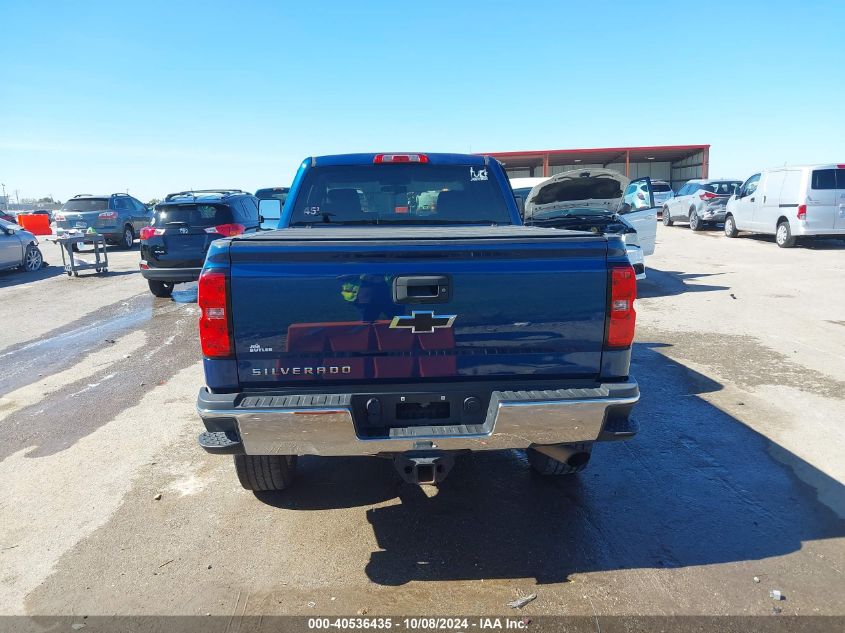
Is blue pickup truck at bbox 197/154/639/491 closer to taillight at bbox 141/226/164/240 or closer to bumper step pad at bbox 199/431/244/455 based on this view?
bumper step pad at bbox 199/431/244/455

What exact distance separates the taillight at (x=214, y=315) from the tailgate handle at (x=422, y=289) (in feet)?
2.65

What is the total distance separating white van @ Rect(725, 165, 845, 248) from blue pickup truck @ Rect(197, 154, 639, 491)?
15.2 metres

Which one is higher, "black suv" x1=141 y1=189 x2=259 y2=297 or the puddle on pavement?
"black suv" x1=141 y1=189 x2=259 y2=297

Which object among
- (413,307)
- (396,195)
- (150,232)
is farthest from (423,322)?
(150,232)

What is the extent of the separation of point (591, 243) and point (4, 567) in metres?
3.55

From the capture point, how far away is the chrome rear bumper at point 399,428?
2.71 m

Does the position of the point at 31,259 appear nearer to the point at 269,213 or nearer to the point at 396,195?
the point at 269,213

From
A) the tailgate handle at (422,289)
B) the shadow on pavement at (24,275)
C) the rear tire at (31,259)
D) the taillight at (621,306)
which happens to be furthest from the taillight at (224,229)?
the taillight at (621,306)

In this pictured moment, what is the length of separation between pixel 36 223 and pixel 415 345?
3843cm

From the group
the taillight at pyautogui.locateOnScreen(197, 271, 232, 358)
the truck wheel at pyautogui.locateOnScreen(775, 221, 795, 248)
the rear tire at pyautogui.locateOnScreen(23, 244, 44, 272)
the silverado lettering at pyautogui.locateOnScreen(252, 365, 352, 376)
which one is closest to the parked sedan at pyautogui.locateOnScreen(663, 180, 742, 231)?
the truck wheel at pyautogui.locateOnScreen(775, 221, 795, 248)

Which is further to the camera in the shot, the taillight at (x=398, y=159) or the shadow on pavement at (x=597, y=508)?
the taillight at (x=398, y=159)

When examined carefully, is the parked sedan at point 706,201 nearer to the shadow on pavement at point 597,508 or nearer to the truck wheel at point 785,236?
the truck wheel at point 785,236

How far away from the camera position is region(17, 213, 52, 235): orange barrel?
33406mm

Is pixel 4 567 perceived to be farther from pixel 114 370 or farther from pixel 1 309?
pixel 1 309
